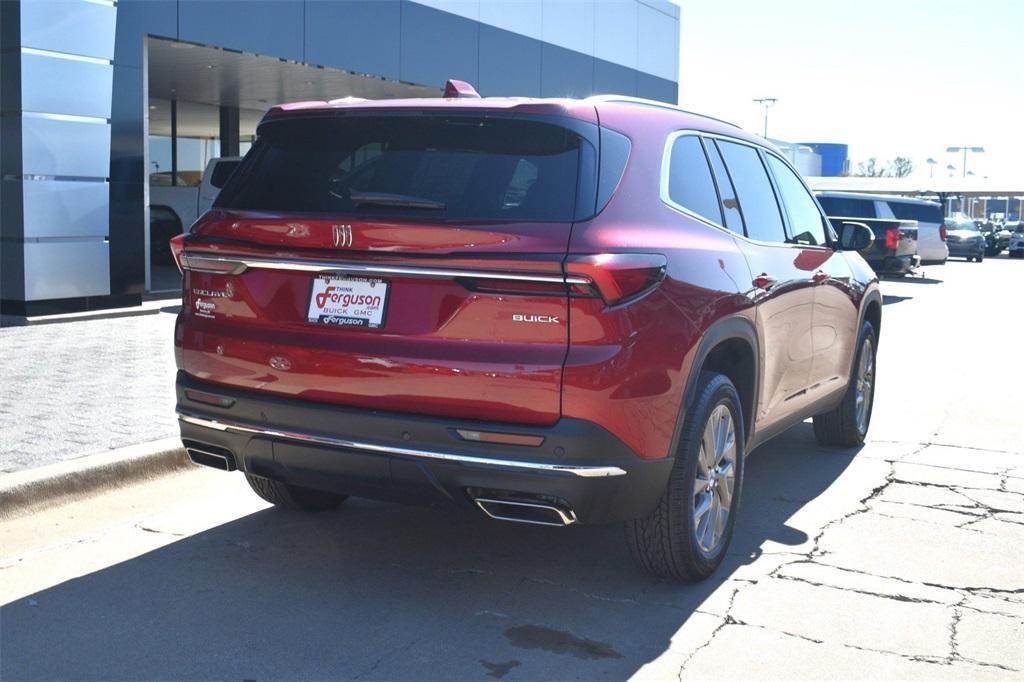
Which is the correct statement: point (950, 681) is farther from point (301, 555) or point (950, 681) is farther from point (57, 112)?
point (57, 112)

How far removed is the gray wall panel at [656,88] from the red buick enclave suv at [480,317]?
77.3 ft

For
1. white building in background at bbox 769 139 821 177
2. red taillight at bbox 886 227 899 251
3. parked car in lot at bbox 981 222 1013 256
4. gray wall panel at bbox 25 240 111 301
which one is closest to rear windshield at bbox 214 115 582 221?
gray wall panel at bbox 25 240 111 301

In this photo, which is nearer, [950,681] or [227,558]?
[950,681]

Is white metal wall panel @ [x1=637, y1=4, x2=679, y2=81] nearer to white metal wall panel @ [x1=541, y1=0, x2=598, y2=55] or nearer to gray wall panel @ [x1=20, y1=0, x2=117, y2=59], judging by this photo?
white metal wall panel @ [x1=541, y1=0, x2=598, y2=55]

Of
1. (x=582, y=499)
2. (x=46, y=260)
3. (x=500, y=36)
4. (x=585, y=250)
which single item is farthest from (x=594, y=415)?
(x=500, y=36)

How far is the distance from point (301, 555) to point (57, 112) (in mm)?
9562

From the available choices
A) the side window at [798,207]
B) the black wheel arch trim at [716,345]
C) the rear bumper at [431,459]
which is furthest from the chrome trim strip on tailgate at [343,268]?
the side window at [798,207]

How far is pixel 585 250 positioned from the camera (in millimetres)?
3932

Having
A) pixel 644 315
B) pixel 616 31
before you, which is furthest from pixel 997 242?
pixel 644 315

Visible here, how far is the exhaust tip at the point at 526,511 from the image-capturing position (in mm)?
4016

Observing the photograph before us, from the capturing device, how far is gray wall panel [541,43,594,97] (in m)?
23.8

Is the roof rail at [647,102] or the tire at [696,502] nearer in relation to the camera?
the tire at [696,502]

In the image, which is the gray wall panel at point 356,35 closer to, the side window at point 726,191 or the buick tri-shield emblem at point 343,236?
the side window at point 726,191

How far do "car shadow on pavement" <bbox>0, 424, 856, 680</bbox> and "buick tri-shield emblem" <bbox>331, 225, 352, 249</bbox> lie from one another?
133 cm
